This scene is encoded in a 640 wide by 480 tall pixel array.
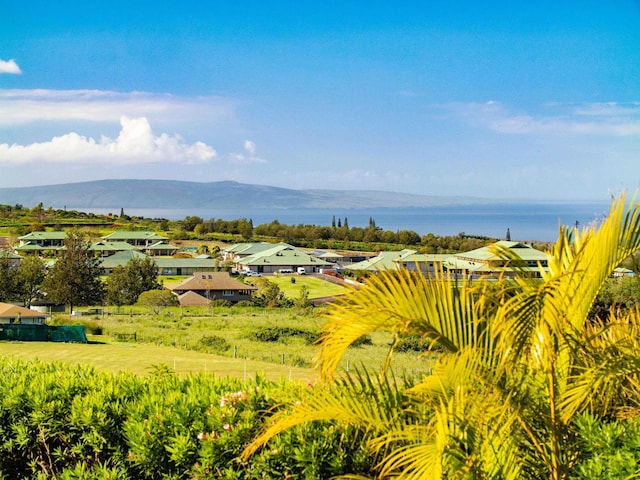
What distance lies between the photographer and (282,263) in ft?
221

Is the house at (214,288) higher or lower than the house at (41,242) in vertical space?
lower

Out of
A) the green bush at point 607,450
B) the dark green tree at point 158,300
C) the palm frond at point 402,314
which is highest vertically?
the palm frond at point 402,314

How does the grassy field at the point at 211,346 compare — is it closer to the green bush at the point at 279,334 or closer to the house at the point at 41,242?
the green bush at the point at 279,334

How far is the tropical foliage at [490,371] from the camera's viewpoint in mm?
3189

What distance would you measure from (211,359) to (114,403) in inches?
567

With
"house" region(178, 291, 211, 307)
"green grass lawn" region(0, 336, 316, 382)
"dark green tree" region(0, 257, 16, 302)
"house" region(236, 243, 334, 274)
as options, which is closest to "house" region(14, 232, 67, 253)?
"house" region(236, 243, 334, 274)

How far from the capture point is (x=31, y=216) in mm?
97938

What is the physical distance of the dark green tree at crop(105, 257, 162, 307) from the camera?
45219 millimetres

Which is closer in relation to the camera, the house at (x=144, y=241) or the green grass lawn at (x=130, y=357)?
the green grass lawn at (x=130, y=357)

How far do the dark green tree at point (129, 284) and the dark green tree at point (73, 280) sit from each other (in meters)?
2.24

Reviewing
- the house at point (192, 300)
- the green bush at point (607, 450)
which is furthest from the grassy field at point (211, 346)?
the green bush at point (607, 450)

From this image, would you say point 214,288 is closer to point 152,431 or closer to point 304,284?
point 304,284

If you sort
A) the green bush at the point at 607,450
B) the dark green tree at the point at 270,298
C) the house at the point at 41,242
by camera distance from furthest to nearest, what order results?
the house at the point at 41,242
the dark green tree at the point at 270,298
the green bush at the point at 607,450

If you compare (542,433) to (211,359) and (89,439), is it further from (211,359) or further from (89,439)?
(211,359)
